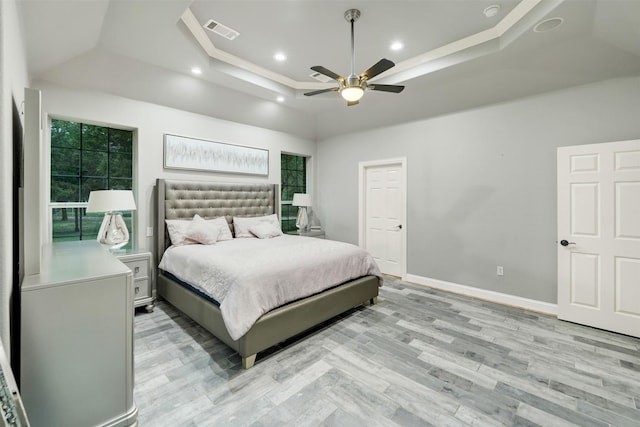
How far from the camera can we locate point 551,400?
6.40 feet

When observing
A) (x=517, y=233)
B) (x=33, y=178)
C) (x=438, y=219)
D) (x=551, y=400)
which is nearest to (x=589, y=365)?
(x=551, y=400)

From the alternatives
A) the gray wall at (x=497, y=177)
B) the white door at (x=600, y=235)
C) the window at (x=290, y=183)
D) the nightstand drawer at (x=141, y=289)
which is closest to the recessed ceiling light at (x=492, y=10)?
the gray wall at (x=497, y=177)

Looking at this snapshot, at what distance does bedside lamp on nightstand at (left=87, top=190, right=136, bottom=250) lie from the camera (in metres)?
2.97

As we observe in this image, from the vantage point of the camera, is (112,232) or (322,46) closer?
(112,232)

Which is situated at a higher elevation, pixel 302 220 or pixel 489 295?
pixel 302 220

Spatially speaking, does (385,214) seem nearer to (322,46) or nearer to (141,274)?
(322,46)

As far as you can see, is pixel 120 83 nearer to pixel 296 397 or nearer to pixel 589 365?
pixel 296 397

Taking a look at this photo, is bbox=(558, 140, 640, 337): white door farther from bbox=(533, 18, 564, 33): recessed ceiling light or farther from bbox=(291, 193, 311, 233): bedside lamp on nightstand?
bbox=(291, 193, 311, 233): bedside lamp on nightstand

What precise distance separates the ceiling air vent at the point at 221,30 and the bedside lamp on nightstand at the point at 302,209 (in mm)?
2955

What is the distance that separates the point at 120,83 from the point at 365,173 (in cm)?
396

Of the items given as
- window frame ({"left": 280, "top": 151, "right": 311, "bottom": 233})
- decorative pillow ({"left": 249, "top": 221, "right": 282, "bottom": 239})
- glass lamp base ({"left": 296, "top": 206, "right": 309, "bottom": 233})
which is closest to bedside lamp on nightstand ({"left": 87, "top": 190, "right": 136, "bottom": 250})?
decorative pillow ({"left": 249, "top": 221, "right": 282, "bottom": 239})

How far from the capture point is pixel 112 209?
299 cm

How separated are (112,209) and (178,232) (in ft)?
2.76

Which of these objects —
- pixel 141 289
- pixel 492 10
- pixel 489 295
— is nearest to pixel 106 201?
pixel 141 289
